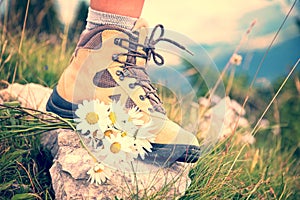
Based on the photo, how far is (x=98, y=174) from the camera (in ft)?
5.60

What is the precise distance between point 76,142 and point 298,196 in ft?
3.84

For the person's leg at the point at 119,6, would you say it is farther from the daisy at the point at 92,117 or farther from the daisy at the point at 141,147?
the daisy at the point at 141,147

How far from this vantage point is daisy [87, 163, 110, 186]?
1702 mm

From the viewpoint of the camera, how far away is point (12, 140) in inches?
77.2

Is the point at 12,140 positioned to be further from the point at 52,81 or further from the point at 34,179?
the point at 52,81

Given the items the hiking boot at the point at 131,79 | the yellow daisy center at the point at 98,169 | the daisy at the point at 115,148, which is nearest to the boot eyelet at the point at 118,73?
the hiking boot at the point at 131,79

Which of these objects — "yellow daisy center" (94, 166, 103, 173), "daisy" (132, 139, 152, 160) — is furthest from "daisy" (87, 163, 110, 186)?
"daisy" (132, 139, 152, 160)

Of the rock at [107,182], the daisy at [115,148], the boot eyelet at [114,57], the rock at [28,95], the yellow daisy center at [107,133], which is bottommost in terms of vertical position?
the rock at [28,95]

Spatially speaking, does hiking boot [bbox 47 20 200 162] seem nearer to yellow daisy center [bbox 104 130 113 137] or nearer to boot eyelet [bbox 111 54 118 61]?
boot eyelet [bbox 111 54 118 61]

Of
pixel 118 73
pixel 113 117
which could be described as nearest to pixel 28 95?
pixel 118 73

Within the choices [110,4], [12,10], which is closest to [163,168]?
[110,4]

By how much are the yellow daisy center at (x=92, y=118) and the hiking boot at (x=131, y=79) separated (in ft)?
0.46

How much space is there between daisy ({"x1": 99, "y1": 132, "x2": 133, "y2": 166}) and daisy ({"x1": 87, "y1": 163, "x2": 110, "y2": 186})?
0.03 metres

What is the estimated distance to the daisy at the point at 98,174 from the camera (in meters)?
1.70
